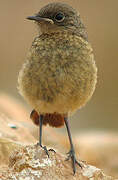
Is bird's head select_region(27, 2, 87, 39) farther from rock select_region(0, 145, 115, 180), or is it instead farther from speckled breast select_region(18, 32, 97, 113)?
rock select_region(0, 145, 115, 180)

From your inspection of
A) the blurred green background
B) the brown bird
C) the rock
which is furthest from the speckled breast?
the blurred green background

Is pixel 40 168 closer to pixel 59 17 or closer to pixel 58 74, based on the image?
pixel 58 74

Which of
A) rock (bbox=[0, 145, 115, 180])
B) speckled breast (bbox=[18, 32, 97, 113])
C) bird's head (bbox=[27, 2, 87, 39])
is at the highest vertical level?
bird's head (bbox=[27, 2, 87, 39])

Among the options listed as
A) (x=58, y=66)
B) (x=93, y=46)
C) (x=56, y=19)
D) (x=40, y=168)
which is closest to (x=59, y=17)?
(x=56, y=19)

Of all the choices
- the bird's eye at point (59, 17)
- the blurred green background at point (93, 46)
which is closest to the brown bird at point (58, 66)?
the bird's eye at point (59, 17)

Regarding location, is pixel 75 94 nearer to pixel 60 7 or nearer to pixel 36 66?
pixel 36 66
